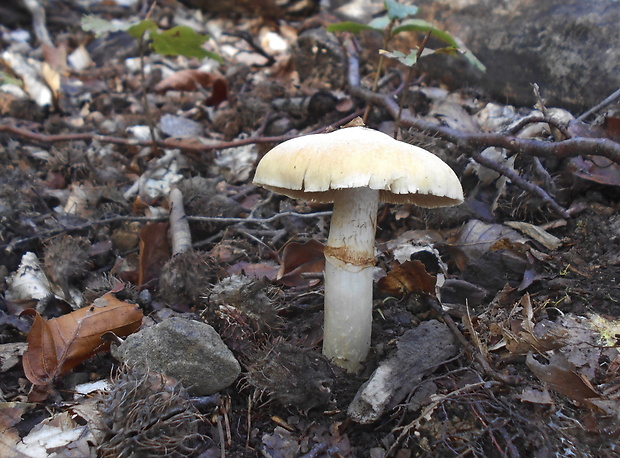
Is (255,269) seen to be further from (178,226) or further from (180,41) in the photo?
(180,41)

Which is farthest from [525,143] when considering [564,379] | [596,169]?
[564,379]

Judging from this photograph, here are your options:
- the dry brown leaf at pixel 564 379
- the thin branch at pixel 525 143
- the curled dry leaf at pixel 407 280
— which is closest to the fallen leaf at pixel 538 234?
the thin branch at pixel 525 143

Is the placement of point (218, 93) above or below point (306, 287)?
above

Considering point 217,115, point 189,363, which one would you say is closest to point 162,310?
point 189,363

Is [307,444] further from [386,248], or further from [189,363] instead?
[386,248]

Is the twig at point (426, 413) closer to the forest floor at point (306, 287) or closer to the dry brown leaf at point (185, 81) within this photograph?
the forest floor at point (306, 287)

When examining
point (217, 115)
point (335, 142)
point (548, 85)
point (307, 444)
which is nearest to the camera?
point (335, 142)
